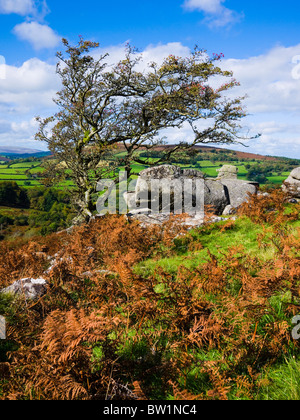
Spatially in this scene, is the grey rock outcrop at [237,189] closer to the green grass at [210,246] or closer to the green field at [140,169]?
the green field at [140,169]

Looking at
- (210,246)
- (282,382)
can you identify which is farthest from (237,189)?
(282,382)

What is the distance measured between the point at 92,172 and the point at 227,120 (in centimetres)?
883

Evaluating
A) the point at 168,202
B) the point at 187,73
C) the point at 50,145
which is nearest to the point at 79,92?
the point at 50,145

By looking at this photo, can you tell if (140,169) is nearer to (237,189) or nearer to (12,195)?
(237,189)

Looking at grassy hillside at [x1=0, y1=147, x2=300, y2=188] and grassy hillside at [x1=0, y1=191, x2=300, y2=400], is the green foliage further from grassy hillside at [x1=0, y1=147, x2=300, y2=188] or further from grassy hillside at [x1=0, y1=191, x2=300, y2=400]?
grassy hillside at [x1=0, y1=191, x2=300, y2=400]

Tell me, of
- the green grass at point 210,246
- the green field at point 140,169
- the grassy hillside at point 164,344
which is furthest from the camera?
the green field at point 140,169

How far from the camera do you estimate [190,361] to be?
9.78 feet

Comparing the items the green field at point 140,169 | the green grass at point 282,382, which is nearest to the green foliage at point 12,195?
the green field at point 140,169

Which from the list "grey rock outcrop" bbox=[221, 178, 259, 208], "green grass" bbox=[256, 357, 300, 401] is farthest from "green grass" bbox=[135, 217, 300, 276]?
"grey rock outcrop" bbox=[221, 178, 259, 208]

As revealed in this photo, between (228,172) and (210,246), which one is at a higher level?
(228,172)

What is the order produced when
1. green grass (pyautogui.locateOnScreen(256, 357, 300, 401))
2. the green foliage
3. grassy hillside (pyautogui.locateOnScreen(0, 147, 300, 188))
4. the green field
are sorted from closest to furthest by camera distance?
green grass (pyautogui.locateOnScreen(256, 357, 300, 401)), the green field, grassy hillside (pyautogui.locateOnScreen(0, 147, 300, 188)), the green foliage

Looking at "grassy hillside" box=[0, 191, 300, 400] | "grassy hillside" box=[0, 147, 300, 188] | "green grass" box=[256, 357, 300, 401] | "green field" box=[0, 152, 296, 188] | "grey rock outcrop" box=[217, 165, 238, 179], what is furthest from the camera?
"grey rock outcrop" box=[217, 165, 238, 179]

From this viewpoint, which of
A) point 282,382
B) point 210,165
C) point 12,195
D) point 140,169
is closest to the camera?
point 282,382

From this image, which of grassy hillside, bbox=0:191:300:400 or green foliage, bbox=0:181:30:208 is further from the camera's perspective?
green foliage, bbox=0:181:30:208
